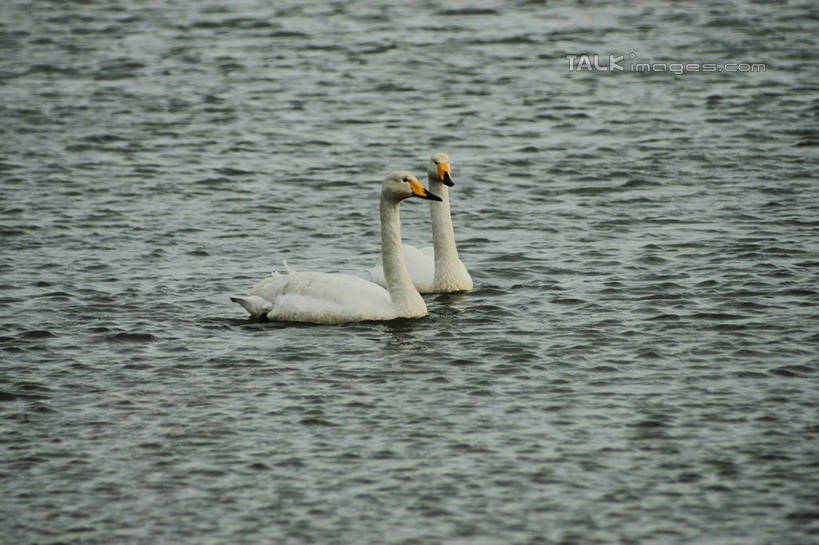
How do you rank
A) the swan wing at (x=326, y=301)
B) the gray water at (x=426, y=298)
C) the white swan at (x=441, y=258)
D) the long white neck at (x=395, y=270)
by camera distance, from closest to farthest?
the gray water at (x=426, y=298) < the swan wing at (x=326, y=301) < the long white neck at (x=395, y=270) < the white swan at (x=441, y=258)

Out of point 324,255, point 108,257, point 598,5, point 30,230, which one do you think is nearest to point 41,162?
point 30,230

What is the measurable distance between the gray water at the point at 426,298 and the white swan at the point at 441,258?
197 mm

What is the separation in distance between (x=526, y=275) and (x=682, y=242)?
224 centimetres

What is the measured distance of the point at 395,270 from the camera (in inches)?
560

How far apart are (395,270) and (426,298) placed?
44.7 inches

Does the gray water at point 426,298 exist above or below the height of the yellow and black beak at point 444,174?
below

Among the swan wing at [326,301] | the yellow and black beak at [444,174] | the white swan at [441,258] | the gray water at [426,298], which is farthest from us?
the white swan at [441,258]

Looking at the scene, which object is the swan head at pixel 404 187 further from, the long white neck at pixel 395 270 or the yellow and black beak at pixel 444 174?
the yellow and black beak at pixel 444 174

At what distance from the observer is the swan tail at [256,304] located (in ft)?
46.5

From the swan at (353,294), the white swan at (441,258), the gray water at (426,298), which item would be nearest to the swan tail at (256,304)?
the swan at (353,294)

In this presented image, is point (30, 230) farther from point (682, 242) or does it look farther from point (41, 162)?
point (682, 242)

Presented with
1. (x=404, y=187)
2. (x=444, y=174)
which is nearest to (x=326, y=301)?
(x=404, y=187)

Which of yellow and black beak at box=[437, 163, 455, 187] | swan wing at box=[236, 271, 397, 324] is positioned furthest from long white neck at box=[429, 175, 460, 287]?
swan wing at box=[236, 271, 397, 324]

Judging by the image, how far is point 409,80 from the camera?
28219 millimetres
